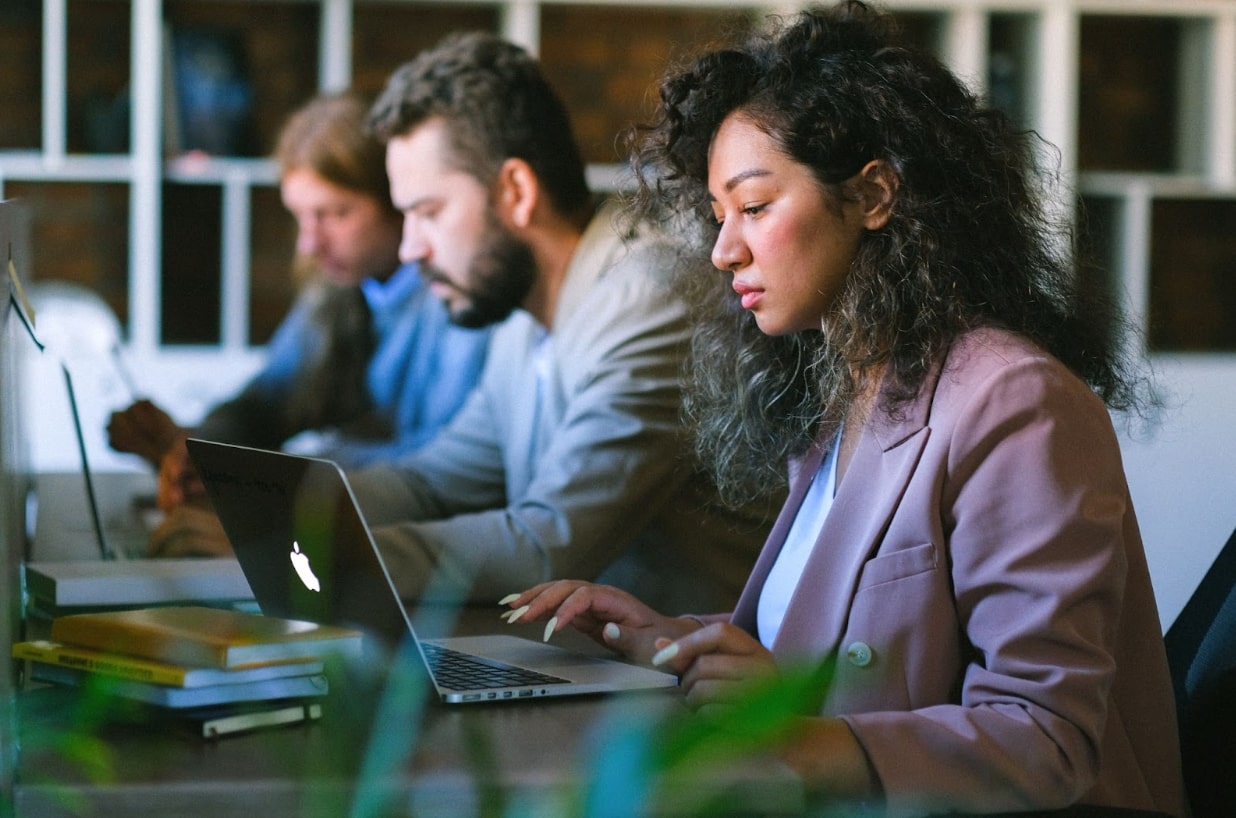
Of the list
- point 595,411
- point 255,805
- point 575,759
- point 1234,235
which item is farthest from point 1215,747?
point 1234,235

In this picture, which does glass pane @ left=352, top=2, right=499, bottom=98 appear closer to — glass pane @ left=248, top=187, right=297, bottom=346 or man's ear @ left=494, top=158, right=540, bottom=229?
glass pane @ left=248, top=187, right=297, bottom=346

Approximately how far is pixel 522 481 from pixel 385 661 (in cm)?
115

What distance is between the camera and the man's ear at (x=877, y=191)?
1.35m

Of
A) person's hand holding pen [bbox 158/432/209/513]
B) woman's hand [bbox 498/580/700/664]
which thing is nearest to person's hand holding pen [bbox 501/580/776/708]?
woman's hand [bbox 498/580/700/664]

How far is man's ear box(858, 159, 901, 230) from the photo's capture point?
135 centimetres

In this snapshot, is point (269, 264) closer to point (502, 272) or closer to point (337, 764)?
point (502, 272)

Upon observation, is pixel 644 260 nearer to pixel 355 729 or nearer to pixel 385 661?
pixel 385 661

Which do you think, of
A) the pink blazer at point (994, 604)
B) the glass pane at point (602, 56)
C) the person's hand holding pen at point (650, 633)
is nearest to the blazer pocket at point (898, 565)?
the pink blazer at point (994, 604)

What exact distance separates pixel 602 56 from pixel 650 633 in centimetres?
324

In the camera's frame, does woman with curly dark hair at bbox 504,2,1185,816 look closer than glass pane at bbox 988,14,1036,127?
Yes

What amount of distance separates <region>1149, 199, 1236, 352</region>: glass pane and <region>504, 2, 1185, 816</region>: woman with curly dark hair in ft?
10.3

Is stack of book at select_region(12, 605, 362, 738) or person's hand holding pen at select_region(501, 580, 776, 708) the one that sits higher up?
stack of book at select_region(12, 605, 362, 738)

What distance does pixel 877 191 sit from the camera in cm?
136

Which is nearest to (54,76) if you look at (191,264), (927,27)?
(191,264)
